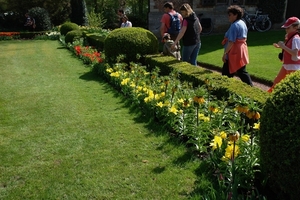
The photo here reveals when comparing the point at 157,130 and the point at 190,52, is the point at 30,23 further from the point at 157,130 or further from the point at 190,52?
the point at 157,130

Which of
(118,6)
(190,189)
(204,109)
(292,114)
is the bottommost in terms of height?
(190,189)

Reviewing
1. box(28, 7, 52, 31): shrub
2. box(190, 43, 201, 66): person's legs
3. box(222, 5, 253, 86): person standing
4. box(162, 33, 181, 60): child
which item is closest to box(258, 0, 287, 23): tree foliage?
box(162, 33, 181, 60): child

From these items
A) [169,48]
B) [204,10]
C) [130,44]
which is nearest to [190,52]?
[169,48]

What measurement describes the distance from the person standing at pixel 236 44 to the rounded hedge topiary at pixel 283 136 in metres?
3.09

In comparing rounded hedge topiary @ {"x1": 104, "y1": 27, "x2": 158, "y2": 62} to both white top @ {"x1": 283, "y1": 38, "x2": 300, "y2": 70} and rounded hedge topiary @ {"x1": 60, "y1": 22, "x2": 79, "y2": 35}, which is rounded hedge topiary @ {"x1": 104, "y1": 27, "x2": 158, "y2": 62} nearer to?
white top @ {"x1": 283, "y1": 38, "x2": 300, "y2": 70}

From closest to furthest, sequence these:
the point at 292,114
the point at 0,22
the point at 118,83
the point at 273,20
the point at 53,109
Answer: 1. the point at 292,114
2. the point at 53,109
3. the point at 118,83
4. the point at 273,20
5. the point at 0,22

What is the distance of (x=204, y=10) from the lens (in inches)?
710

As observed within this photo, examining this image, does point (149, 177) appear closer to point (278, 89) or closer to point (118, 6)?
point (278, 89)

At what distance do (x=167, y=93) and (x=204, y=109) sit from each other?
79 centimetres

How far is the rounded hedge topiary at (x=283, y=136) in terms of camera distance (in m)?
2.20

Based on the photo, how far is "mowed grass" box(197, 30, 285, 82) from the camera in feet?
26.6

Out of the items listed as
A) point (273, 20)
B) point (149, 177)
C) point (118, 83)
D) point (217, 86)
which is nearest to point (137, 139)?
point (149, 177)

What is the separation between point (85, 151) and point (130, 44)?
4.52m

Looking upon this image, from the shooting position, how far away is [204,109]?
428cm
